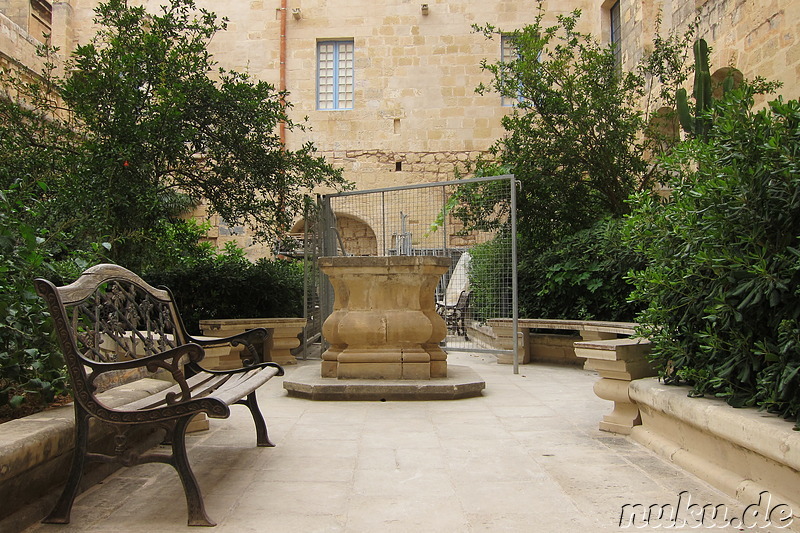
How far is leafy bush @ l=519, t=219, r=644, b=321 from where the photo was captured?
7.10m

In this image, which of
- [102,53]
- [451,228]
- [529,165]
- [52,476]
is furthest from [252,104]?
[451,228]

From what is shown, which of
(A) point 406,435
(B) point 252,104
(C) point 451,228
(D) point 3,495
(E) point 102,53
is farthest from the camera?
(C) point 451,228

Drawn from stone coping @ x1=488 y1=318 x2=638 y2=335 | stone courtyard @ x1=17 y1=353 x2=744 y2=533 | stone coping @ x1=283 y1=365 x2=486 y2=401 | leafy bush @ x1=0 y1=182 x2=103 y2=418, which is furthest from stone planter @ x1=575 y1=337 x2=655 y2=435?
leafy bush @ x1=0 y1=182 x2=103 y2=418

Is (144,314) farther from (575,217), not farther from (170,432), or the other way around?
(575,217)

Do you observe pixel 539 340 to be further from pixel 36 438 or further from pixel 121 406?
pixel 36 438

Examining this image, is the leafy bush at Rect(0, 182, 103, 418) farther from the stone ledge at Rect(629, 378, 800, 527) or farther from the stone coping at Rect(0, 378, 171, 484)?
the stone ledge at Rect(629, 378, 800, 527)

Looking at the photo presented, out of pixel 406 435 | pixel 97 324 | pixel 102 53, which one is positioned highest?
pixel 102 53

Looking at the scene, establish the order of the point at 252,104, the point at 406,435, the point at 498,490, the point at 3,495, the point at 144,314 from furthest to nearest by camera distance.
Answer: the point at 252,104 → the point at 406,435 → the point at 144,314 → the point at 498,490 → the point at 3,495

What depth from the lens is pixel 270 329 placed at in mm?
7160

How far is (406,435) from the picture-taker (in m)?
3.69

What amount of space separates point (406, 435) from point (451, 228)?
28.6 feet

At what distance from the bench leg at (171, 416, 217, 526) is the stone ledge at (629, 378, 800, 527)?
208 cm

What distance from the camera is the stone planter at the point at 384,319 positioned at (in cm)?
508

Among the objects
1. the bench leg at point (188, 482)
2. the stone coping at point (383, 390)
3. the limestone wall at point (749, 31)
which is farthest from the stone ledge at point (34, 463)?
the limestone wall at point (749, 31)
